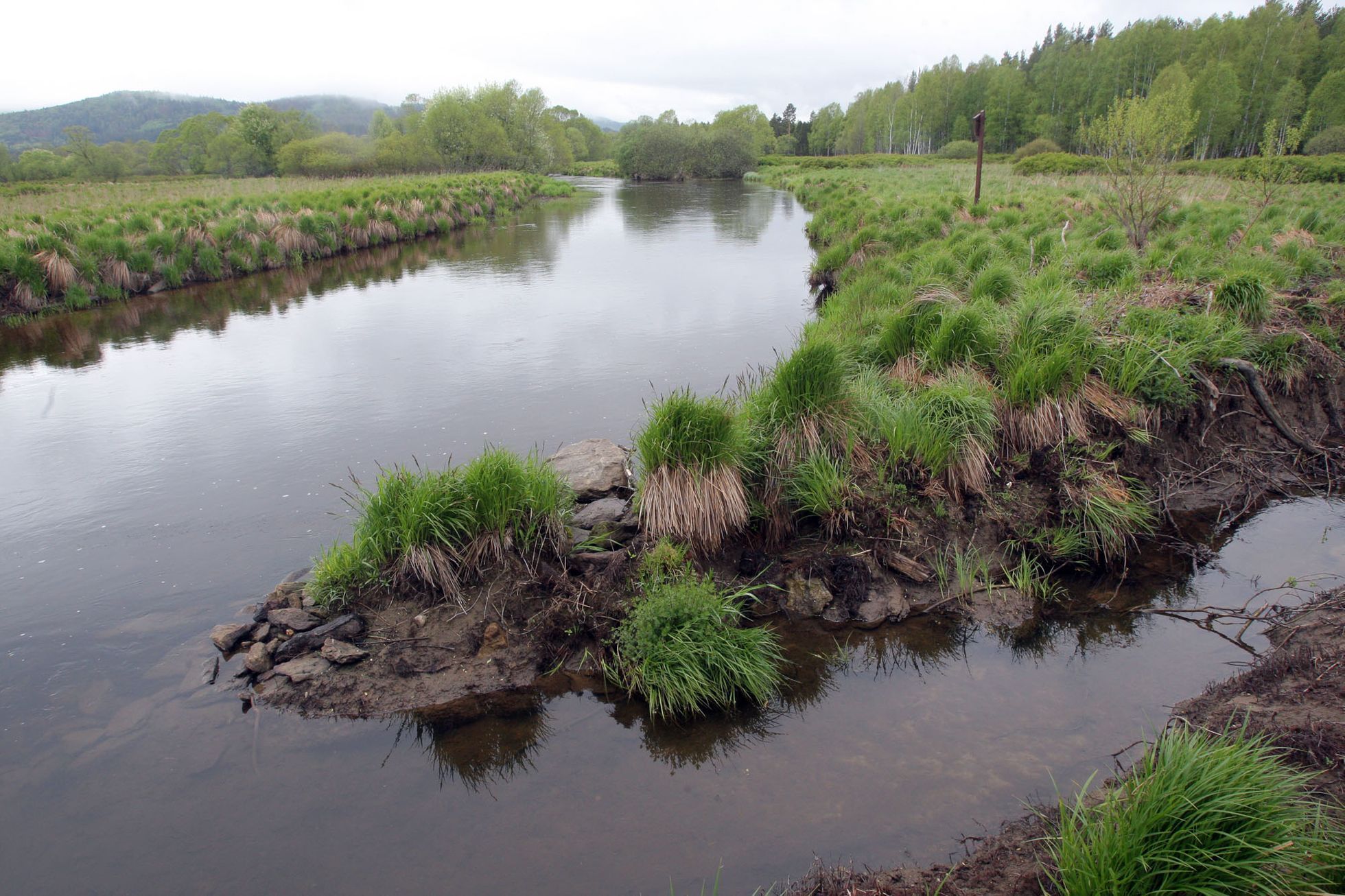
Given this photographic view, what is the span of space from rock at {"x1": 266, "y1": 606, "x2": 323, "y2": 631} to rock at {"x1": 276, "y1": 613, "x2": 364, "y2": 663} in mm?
50

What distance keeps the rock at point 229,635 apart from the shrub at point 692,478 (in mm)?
2850

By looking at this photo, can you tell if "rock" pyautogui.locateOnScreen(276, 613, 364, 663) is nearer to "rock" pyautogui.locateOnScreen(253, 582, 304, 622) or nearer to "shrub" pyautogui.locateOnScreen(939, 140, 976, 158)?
"rock" pyautogui.locateOnScreen(253, 582, 304, 622)

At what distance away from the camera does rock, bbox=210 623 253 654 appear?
474cm

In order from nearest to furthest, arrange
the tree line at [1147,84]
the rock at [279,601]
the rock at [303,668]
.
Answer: the rock at [303,668]
the rock at [279,601]
the tree line at [1147,84]

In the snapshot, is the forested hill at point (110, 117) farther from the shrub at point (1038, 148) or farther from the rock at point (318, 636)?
the rock at point (318, 636)

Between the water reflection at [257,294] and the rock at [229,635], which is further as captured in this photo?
the water reflection at [257,294]

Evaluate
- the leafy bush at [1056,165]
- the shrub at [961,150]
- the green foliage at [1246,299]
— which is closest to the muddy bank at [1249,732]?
the green foliage at [1246,299]

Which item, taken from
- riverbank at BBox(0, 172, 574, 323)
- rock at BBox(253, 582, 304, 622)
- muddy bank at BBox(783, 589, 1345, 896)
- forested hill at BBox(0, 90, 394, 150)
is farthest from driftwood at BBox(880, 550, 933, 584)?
forested hill at BBox(0, 90, 394, 150)

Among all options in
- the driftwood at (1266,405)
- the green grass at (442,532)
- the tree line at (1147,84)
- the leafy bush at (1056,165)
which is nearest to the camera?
the green grass at (442,532)

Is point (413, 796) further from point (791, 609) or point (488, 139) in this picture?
point (488, 139)

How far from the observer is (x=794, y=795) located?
373cm

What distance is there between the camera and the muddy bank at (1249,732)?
2947mm

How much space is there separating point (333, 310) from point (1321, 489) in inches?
603

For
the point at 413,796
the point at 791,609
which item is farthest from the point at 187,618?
the point at 791,609
